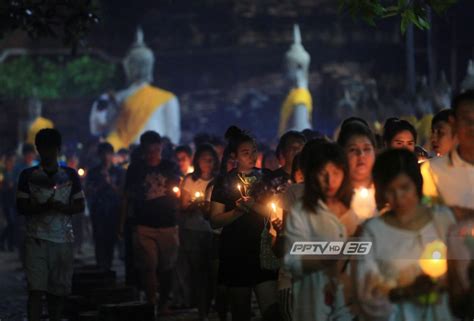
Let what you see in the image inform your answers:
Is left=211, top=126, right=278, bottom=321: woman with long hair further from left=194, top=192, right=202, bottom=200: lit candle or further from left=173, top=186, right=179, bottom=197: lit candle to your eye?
left=173, top=186, right=179, bottom=197: lit candle

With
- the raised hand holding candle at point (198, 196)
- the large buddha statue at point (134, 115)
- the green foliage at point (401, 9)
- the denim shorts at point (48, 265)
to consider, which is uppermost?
the large buddha statue at point (134, 115)

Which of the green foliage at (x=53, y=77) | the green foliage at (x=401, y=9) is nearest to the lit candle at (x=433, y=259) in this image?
the green foliage at (x=401, y=9)

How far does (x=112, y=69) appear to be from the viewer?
3903 cm

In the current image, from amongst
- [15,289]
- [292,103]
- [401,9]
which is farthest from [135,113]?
[401,9]

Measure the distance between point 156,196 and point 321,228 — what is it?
6936 mm

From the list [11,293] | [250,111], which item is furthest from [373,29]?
[11,293]

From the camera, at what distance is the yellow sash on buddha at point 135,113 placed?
90.8 ft

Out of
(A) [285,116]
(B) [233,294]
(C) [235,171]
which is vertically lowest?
(B) [233,294]

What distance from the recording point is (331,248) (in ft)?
24.1

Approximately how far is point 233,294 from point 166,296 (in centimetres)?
424

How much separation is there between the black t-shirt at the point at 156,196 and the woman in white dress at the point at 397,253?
7195mm

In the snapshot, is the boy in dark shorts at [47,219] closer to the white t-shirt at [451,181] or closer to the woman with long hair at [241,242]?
the woman with long hair at [241,242]

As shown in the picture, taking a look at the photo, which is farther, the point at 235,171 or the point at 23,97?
the point at 23,97

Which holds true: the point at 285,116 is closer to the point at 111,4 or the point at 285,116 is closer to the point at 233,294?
the point at 111,4
